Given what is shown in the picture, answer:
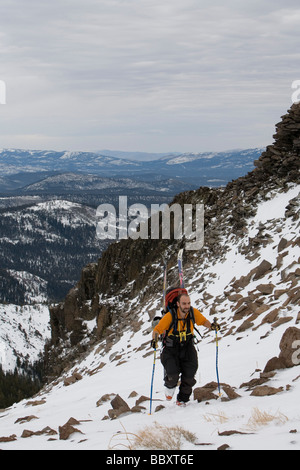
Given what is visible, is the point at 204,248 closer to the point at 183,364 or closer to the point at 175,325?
the point at 183,364

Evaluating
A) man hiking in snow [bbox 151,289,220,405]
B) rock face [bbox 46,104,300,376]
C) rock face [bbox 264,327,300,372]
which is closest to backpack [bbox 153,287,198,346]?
man hiking in snow [bbox 151,289,220,405]

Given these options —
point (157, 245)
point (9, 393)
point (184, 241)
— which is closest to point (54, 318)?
point (157, 245)

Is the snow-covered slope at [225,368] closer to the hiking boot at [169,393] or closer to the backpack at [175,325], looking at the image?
the hiking boot at [169,393]

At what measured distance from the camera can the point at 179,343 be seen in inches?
368

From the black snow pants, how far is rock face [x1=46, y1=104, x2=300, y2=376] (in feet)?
20.4

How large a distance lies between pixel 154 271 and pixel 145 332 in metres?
14.1

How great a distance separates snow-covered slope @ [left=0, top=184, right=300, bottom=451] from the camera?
703cm

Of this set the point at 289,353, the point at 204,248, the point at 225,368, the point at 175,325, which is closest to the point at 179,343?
the point at 175,325

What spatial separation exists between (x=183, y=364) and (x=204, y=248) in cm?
2016

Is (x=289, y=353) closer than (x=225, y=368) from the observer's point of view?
Yes

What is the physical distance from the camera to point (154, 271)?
1485 inches

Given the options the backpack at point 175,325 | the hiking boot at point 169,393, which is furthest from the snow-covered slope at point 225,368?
the backpack at point 175,325

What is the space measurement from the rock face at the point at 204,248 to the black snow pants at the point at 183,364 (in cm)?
622

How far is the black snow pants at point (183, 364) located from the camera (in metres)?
9.34
